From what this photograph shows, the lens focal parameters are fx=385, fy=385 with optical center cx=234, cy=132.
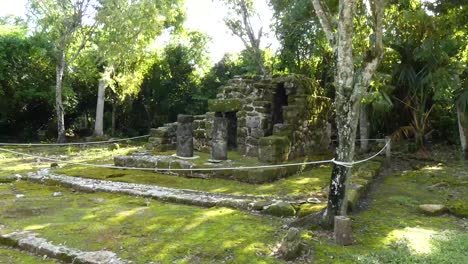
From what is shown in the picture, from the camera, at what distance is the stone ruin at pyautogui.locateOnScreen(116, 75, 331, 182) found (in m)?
9.83

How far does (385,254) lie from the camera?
14.2 feet

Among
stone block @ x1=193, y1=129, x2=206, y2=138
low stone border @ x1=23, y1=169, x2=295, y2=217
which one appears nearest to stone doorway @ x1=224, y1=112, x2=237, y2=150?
stone block @ x1=193, y1=129, x2=206, y2=138

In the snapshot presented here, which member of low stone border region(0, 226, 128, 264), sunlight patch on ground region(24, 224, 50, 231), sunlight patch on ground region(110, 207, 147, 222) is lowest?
low stone border region(0, 226, 128, 264)

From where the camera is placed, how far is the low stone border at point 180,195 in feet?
19.9

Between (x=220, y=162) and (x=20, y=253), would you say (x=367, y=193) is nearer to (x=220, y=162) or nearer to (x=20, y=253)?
(x=220, y=162)

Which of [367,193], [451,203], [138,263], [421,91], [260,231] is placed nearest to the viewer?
[138,263]

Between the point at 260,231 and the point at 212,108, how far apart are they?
6290 millimetres

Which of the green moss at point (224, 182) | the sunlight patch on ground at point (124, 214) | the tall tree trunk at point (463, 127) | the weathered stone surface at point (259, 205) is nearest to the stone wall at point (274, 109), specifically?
the green moss at point (224, 182)

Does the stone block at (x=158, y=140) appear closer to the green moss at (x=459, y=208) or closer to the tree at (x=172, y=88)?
the tree at (x=172, y=88)

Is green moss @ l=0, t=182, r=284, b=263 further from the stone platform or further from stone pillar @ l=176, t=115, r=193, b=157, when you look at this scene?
stone pillar @ l=176, t=115, r=193, b=157

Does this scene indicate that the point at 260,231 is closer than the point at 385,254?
No

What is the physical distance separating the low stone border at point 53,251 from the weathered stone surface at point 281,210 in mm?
2527

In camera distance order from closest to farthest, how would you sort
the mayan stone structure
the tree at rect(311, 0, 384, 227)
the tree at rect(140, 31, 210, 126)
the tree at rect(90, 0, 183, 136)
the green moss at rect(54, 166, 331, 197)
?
the tree at rect(311, 0, 384, 227) → the green moss at rect(54, 166, 331, 197) → the mayan stone structure → the tree at rect(90, 0, 183, 136) → the tree at rect(140, 31, 210, 126)

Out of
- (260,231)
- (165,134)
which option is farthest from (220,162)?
(260,231)
